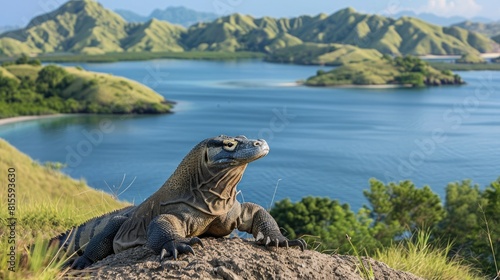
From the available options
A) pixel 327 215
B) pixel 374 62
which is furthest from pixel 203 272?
pixel 374 62

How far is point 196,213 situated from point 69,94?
127477 mm

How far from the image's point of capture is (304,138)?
291 ft

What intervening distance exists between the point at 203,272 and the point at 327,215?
28998 mm

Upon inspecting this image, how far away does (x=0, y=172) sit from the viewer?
3984 cm

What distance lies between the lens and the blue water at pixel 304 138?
63875 mm

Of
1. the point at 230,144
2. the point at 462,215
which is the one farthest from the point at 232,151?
the point at 462,215

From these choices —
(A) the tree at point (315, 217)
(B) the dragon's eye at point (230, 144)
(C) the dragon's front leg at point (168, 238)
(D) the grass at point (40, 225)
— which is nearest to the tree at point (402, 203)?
(A) the tree at point (315, 217)

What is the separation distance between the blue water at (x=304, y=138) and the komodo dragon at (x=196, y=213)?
1134 inches

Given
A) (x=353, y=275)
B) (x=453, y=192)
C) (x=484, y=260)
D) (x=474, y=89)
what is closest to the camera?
(x=353, y=275)

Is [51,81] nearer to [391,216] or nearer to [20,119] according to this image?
[20,119]

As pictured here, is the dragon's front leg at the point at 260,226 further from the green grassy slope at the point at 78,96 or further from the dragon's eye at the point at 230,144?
the green grassy slope at the point at 78,96

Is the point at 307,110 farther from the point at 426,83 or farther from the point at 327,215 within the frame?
the point at 327,215

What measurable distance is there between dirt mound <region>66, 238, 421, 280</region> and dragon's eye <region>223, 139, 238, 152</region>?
1014 millimetres

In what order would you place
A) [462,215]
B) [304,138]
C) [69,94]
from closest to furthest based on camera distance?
1. [462,215]
2. [304,138]
3. [69,94]
